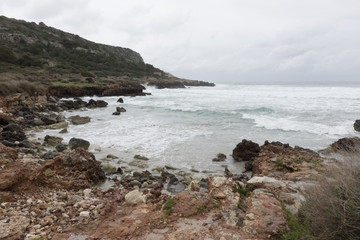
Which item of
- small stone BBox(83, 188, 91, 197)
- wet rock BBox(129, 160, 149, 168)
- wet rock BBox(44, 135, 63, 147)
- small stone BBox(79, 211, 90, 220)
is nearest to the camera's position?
small stone BBox(79, 211, 90, 220)

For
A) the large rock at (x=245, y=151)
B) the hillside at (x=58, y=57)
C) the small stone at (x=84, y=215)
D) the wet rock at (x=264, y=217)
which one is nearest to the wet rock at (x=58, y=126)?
the large rock at (x=245, y=151)

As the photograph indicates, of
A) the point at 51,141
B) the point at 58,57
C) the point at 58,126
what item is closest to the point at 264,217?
the point at 51,141

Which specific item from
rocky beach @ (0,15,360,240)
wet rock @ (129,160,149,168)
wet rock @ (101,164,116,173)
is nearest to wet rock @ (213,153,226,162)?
rocky beach @ (0,15,360,240)

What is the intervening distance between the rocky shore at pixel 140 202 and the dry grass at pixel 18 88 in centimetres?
1733

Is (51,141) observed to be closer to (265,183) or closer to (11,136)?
(11,136)

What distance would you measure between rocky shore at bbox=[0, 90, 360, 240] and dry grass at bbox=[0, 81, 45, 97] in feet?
56.9

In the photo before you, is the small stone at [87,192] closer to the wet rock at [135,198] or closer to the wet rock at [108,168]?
the wet rock at [135,198]

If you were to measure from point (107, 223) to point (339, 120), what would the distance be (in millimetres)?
20467

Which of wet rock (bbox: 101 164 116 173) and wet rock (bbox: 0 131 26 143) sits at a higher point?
wet rock (bbox: 0 131 26 143)

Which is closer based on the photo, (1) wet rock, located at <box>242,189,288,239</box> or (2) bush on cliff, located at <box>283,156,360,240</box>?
(2) bush on cliff, located at <box>283,156,360,240</box>

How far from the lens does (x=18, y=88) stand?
896 inches

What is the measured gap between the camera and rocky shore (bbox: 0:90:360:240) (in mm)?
3695

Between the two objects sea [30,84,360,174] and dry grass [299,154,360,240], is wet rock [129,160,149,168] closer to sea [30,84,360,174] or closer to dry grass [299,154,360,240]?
sea [30,84,360,174]

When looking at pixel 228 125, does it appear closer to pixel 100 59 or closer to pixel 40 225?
pixel 40 225
